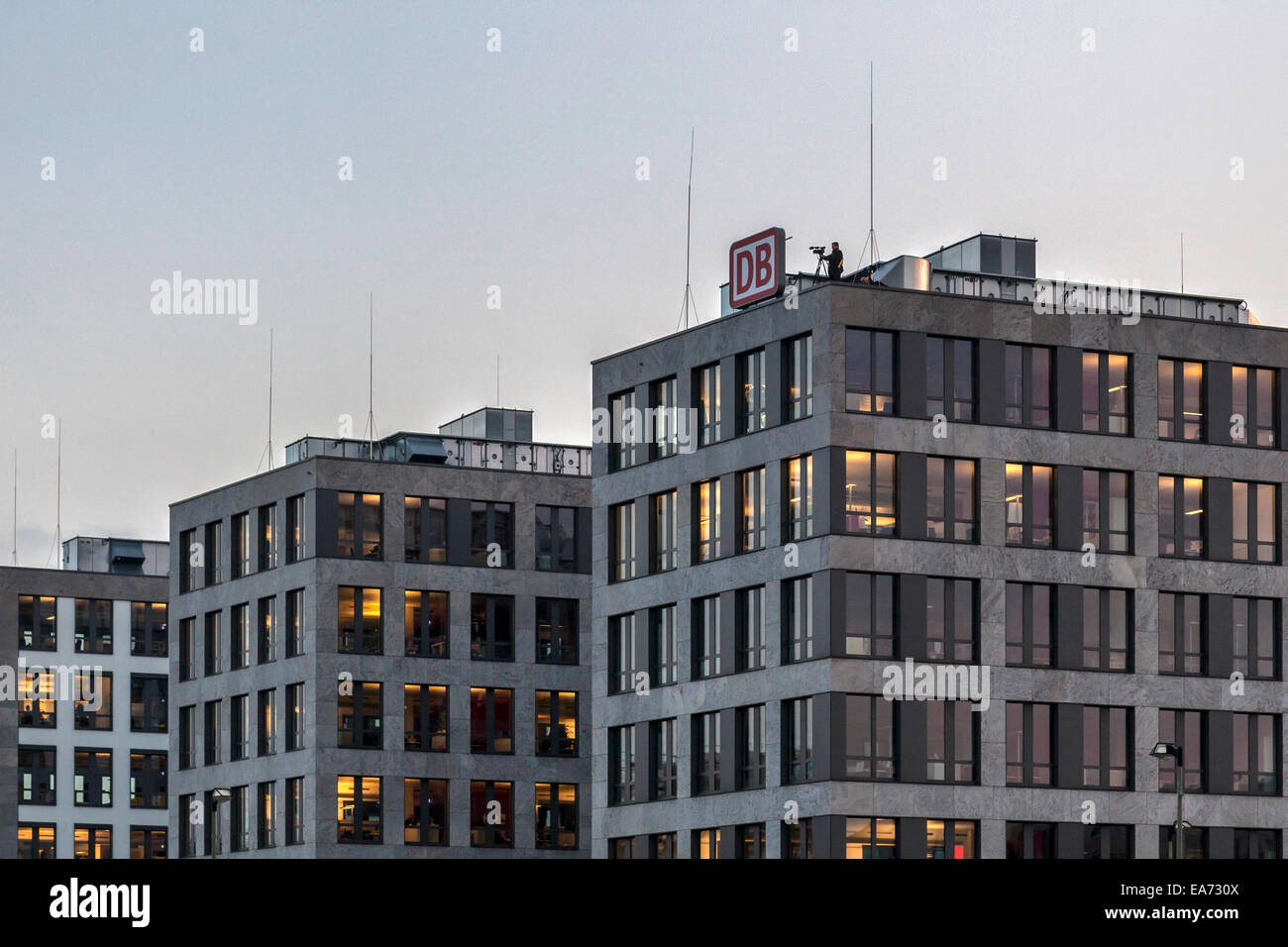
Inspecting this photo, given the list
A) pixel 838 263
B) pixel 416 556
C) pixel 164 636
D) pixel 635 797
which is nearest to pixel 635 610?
pixel 635 797

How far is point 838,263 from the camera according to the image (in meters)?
80.7

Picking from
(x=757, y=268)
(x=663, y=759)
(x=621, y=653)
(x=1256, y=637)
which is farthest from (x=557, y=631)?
(x=1256, y=637)

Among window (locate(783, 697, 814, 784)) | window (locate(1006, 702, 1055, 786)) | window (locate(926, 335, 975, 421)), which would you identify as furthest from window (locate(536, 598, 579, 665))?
window (locate(1006, 702, 1055, 786))

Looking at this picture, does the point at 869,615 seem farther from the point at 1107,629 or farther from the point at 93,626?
the point at 93,626

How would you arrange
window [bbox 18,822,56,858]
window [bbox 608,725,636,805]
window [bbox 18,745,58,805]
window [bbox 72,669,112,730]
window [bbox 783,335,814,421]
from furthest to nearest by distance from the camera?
window [bbox 72,669,112,730]
window [bbox 18,745,58,805]
window [bbox 18,822,56,858]
window [bbox 608,725,636,805]
window [bbox 783,335,814,421]

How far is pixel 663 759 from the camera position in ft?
267

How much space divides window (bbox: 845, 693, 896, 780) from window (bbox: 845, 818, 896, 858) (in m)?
1.45

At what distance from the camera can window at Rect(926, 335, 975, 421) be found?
251 ft

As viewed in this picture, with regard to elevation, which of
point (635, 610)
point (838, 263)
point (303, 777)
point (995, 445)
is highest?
point (838, 263)

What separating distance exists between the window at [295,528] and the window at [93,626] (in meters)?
38.0

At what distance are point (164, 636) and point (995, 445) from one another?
2839 inches

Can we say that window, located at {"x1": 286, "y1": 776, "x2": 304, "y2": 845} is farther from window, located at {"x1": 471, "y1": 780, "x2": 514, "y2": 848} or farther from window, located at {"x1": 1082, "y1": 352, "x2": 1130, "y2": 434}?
window, located at {"x1": 1082, "y1": 352, "x2": 1130, "y2": 434}

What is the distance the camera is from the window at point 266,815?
100875mm
